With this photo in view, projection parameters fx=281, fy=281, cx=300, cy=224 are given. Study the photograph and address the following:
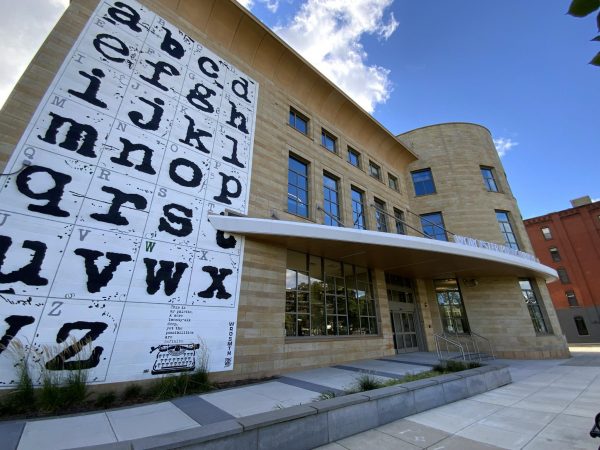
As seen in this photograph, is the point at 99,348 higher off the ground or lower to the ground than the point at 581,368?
higher

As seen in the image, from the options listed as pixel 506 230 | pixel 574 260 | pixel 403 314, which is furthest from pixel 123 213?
pixel 574 260

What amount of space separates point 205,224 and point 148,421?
5.10 m

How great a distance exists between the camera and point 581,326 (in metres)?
28.2

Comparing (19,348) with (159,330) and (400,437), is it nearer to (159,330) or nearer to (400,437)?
(159,330)

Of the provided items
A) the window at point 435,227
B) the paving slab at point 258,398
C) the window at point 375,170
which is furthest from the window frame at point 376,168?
the paving slab at point 258,398

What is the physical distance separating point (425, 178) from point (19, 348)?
21.5 meters

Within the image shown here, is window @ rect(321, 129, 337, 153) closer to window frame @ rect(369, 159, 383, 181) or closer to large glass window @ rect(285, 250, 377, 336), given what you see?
window frame @ rect(369, 159, 383, 181)

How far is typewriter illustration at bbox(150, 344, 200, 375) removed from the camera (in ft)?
22.0

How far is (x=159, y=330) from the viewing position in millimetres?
6906

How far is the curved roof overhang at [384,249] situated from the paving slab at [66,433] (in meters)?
5.26

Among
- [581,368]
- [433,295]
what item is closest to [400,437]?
[581,368]

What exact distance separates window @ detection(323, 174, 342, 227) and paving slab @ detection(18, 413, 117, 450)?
33.8 ft

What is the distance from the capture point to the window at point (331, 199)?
44.0 ft

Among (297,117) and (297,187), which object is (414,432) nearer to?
(297,187)
